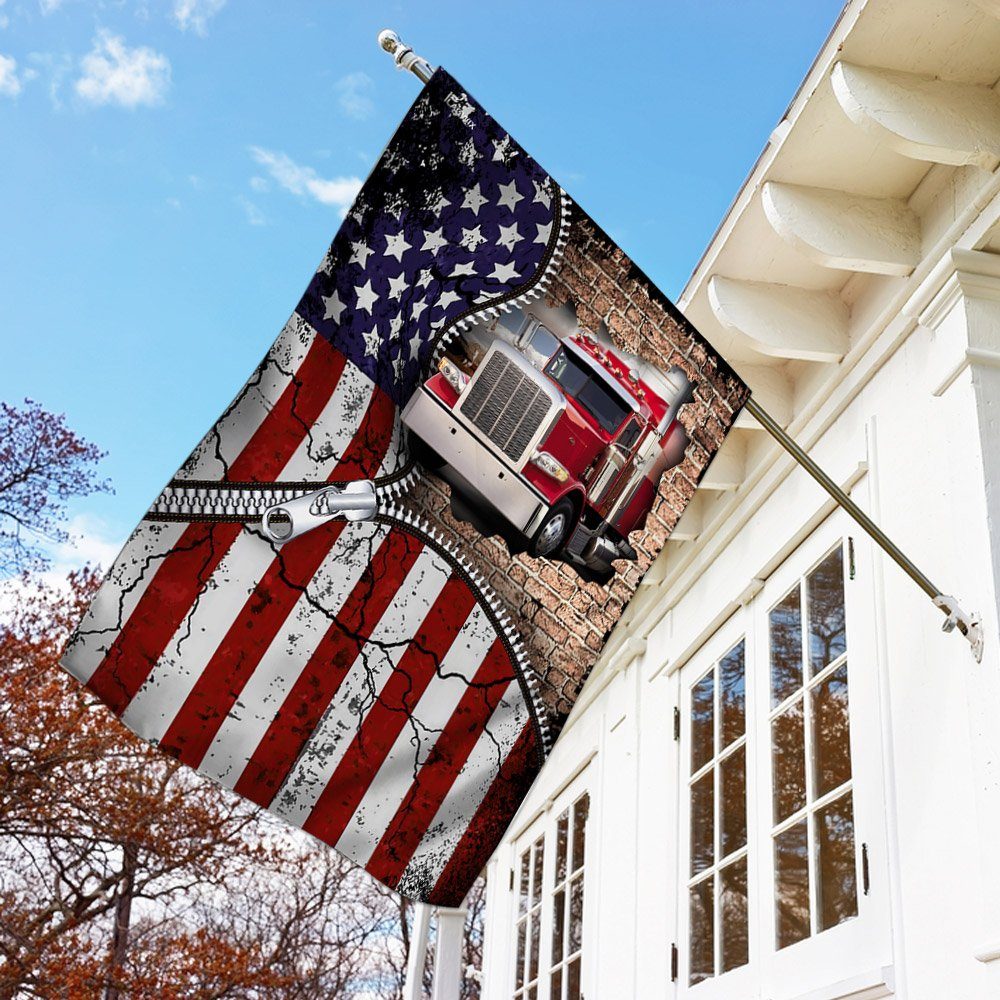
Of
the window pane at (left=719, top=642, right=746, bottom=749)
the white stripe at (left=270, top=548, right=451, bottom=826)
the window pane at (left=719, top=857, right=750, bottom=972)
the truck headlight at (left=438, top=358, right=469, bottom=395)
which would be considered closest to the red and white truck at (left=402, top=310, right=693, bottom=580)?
the truck headlight at (left=438, top=358, right=469, bottom=395)

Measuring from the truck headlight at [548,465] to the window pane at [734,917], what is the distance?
1.54 metres

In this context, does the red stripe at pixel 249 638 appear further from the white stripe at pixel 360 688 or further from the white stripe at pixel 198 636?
the white stripe at pixel 360 688

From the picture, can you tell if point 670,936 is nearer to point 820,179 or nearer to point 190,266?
point 820,179

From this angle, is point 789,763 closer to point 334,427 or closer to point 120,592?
point 334,427

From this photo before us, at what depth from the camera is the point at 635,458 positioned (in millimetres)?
2945

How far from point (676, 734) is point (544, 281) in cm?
224

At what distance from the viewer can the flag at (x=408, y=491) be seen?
2812mm

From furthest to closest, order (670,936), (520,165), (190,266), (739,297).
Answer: (190,266) → (670,936) → (739,297) → (520,165)

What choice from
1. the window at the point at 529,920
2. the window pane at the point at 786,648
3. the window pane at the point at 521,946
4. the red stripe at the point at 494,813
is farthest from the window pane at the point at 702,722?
the window pane at the point at 521,946

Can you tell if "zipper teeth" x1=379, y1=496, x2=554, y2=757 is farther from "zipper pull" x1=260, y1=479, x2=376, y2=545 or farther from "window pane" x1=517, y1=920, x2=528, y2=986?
"window pane" x1=517, y1=920, x2=528, y2=986

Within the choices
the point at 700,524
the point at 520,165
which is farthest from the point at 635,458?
the point at 700,524

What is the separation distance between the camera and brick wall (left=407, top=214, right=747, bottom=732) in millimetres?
2818

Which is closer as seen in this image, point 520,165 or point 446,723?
point 520,165

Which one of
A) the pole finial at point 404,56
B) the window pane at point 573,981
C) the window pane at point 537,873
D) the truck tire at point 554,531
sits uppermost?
the pole finial at point 404,56
